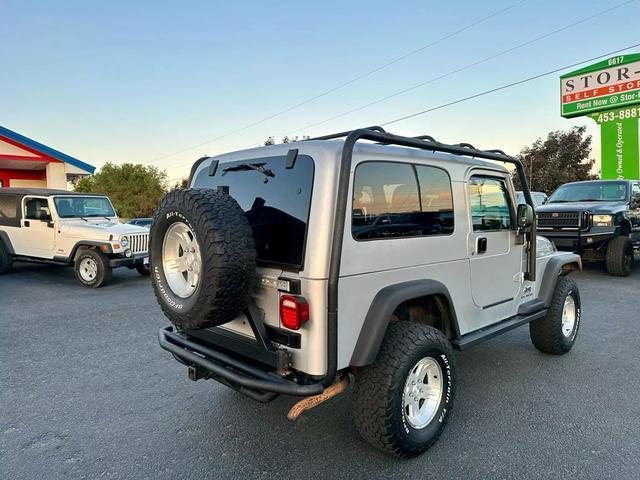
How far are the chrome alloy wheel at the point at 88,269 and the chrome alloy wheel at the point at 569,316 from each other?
314 inches

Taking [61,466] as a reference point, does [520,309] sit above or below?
above

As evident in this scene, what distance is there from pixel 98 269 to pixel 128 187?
4293cm

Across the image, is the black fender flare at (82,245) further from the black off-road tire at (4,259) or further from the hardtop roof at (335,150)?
the hardtop roof at (335,150)

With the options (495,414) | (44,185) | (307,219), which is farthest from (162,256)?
(44,185)

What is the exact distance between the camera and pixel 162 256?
286 centimetres

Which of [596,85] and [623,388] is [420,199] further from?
[596,85]

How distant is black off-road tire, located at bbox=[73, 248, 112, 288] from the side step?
7311 millimetres

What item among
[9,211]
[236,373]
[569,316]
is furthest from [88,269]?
[569,316]

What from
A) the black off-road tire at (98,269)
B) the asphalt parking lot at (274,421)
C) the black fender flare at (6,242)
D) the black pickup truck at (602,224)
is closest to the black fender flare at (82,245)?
the black off-road tire at (98,269)

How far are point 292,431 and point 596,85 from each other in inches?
784

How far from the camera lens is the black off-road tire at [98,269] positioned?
838 cm

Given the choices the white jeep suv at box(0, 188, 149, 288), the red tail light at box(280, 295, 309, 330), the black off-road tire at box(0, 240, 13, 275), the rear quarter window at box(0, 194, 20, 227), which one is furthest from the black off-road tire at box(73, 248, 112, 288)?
the red tail light at box(280, 295, 309, 330)

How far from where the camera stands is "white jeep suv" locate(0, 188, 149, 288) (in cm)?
Result: 849

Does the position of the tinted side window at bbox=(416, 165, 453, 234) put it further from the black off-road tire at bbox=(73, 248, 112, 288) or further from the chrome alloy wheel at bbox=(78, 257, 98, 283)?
the chrome alloy wheel at bbox=(78, 257, 98, 283)
